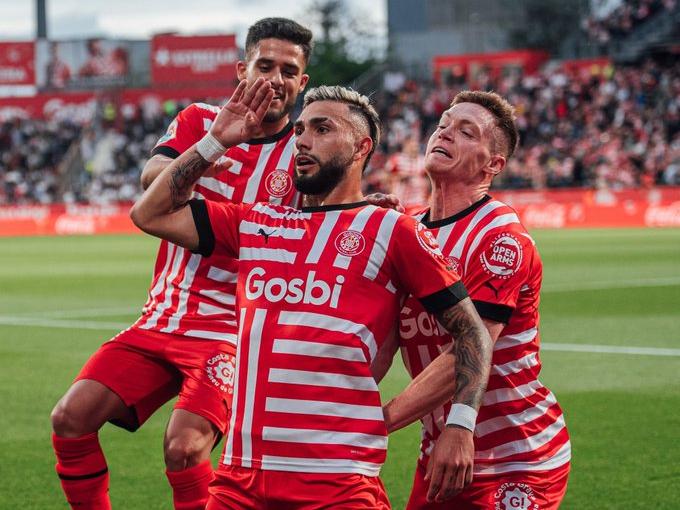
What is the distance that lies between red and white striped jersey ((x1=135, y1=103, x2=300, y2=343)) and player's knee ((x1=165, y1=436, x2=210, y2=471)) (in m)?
0.50

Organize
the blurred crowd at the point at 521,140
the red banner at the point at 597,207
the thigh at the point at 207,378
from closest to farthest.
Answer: the thigh at the point at 207,378, the red banner at the point at 597,207, the blurred crowd at the point at 521,140

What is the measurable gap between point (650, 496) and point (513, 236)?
94.1 inches

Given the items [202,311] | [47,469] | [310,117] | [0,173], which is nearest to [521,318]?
[310,117]

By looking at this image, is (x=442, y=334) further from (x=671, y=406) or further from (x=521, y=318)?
(x=671, y=406)

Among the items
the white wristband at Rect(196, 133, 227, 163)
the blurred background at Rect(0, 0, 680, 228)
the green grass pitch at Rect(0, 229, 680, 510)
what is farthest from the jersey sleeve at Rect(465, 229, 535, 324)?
the blurred background at Rect(0, 0, 680, 228)

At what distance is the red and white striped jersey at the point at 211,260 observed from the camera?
514 cm

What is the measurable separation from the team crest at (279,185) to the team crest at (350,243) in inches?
58.9

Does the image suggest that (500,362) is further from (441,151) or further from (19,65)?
(19,65)

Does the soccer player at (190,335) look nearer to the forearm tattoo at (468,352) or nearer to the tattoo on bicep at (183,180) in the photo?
the tattoo on bicep at (183,180)

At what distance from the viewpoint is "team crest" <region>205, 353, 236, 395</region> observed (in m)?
5.08

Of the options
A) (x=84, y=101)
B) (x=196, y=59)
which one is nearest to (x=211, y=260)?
(x=84, y=101)

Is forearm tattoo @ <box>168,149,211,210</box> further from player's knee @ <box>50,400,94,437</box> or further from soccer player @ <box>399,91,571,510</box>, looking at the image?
player's knee @ <box>50,400,94,437</box>

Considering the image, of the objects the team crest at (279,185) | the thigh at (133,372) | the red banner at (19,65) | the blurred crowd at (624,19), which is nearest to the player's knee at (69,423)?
the thigh at (133,372)

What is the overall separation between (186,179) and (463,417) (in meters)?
1.16
